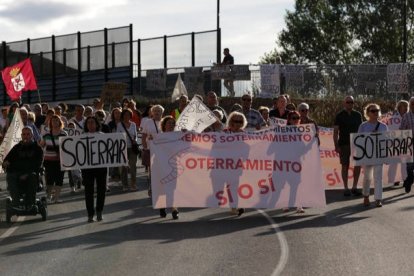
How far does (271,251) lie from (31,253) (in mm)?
2899

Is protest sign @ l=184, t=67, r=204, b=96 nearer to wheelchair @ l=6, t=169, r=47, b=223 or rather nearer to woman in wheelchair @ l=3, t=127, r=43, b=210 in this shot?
woman in wheelchair @ l=3, t=127, r=43, b=210

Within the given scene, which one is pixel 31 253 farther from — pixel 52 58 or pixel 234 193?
pixel 52 58

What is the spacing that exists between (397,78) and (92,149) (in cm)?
2117

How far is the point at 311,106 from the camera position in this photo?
3806 cm

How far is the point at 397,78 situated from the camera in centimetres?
3662

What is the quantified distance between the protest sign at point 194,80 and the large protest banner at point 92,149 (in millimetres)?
22433

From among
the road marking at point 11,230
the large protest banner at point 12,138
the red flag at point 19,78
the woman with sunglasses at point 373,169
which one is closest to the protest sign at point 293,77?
the red flag at point 19,78

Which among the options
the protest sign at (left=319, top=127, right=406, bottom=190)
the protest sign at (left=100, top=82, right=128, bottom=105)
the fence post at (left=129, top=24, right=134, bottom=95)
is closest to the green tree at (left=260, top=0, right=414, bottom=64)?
the fence post at (left=129, top=24, right=134, bottom=95)

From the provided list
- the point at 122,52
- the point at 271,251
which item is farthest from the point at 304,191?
the point at 122,52

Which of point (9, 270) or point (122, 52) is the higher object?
point (122, 52)

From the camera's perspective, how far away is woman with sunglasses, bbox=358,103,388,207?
17812 millimetres

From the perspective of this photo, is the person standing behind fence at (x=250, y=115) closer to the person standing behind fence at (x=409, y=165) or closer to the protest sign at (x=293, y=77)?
the person standing behind fence at (x=409, y=165)

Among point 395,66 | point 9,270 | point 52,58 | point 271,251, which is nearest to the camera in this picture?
point 9,270

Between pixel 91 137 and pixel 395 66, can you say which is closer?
pixel 91 137
